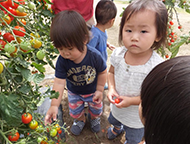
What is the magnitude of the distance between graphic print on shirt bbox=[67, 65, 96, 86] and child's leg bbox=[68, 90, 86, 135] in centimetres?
22

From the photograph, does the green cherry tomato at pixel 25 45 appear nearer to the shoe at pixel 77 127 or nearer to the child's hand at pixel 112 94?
the child's hand at pixel 112 94

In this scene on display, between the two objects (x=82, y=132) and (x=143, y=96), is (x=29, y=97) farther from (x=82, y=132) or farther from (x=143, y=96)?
(x=82, y=132)

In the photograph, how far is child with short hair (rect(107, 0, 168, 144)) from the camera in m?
0.99

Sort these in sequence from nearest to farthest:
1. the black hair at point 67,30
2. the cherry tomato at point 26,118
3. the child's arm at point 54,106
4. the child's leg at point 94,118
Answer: the cherry tomato at point 26,118, the black hair at point 67,30, the child's arm at point 54,106, the child's leg at point 94,118

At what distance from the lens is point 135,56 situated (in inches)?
46.5

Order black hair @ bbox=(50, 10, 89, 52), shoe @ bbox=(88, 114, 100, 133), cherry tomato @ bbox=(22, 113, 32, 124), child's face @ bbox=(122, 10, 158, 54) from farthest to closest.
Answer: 1. shoe @ bbox=(88, 114, 100, 133)
2. black hair @ bbox=(50, 10, 89, 52)
3. child's face @ bbox=(122, 10, 158, 54)
4. cherry tomato @ bbox=(22, 113, 32, 124)

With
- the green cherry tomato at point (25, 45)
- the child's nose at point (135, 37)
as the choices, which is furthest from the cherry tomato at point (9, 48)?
the child's nose at point (135, 37)

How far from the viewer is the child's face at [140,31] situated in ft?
3.20

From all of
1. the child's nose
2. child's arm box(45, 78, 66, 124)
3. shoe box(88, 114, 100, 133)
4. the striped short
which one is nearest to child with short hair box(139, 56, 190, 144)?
the child's nose

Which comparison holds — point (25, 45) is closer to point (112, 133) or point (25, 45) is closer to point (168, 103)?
point (168, 103)

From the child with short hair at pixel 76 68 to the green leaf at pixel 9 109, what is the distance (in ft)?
1.83

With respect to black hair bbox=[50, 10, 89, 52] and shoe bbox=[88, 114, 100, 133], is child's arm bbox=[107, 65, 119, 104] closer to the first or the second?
black hair bbox=[50, 10, 89, 52]

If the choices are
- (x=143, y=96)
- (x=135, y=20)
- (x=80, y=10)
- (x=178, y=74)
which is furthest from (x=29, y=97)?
(x=80, y=10)

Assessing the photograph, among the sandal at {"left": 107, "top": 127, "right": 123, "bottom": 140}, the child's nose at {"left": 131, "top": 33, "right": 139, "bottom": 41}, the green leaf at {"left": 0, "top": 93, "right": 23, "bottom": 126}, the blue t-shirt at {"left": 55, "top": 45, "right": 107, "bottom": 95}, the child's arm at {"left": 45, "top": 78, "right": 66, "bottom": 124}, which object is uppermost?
the child's nose at {"left": 131, "top": 33, "right": 139, "bottom": 41}
